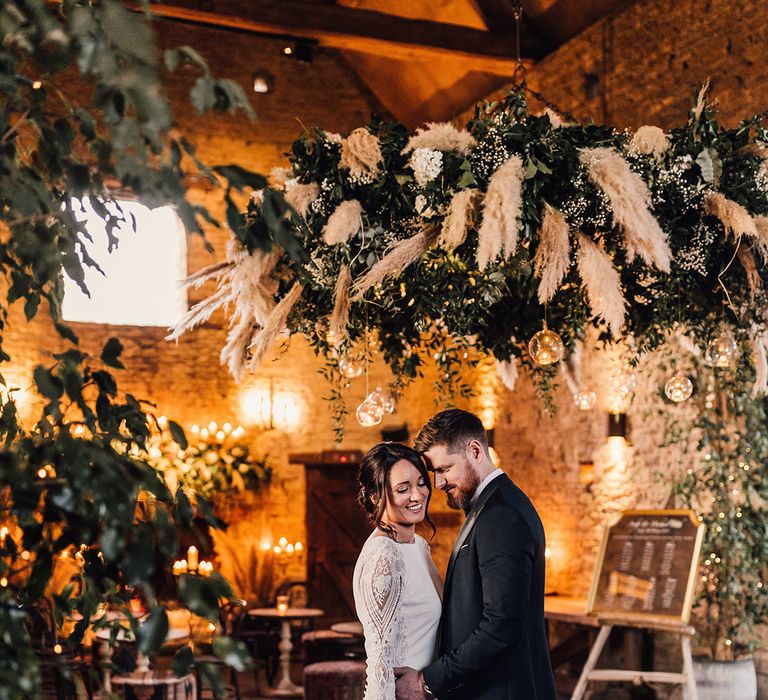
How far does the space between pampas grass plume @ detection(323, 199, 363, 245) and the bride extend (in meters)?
0.91

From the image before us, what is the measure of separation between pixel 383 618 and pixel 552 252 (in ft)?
4.57

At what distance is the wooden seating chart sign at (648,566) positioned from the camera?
6.19 m

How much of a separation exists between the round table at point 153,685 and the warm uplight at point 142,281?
17.2 ft

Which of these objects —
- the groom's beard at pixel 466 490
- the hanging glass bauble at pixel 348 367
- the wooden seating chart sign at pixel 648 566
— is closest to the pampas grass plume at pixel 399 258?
the hanging glass bauble at pixel 348 367

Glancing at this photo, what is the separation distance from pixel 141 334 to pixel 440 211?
7578mm

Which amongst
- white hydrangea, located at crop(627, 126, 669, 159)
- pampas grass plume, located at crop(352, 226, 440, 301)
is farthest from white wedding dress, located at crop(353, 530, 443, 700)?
white hydrangea, located at crop(627, 126, 669, 159)

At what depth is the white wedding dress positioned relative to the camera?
277cm

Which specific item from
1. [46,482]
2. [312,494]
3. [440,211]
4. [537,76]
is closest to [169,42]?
[537,76]

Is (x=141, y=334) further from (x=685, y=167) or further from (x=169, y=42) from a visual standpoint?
(x=685, y=167)

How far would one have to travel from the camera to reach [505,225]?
Result: 3.35m

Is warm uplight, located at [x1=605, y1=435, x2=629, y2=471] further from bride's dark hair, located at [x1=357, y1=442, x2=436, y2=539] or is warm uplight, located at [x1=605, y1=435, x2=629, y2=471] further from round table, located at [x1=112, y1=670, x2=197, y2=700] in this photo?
bride's dark hair, located at [x1=357, y1=442, x2=436, y2=539]

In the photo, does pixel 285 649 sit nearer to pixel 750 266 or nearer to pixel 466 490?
pixel 750 266

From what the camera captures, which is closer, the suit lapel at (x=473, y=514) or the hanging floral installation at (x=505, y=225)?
the suit lapel at (x=473, y=514)

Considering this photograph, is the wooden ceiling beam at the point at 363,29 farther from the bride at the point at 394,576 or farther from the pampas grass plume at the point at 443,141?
the bride at the point at 394,576
